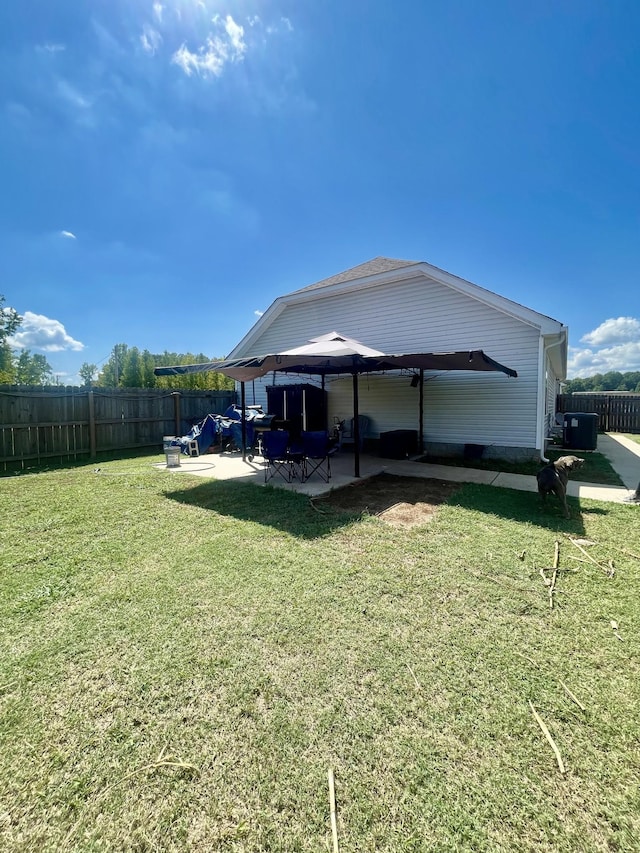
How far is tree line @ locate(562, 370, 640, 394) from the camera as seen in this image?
60.3 metres

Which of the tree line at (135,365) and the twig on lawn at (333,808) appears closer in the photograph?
the twig on lawn at (333,808)

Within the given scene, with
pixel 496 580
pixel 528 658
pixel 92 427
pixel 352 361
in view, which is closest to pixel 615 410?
pixel 352 361

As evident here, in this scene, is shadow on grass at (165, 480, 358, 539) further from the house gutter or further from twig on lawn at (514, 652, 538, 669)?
the house gutter

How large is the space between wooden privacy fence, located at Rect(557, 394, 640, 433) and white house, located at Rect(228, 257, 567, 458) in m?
7.53

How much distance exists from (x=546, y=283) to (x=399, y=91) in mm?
12115

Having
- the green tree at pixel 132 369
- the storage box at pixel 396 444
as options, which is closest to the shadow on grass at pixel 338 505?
the storage box at pixel 396 444

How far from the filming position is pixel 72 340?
242ft

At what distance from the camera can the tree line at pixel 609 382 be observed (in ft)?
Result: 198

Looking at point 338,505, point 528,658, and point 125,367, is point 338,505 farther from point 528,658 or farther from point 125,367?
point 125,367

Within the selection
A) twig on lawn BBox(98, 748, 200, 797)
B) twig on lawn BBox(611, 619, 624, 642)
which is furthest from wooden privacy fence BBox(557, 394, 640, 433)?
twig on lawn BBox(98, 748, 200, 797)

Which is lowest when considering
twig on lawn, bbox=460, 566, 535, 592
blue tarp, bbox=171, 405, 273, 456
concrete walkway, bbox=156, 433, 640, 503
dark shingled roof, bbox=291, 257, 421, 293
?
twig on lawn, bbox=460, 566, 535, 592

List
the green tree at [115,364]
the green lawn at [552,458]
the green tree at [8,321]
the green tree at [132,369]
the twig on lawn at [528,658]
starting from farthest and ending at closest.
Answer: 1. the green tree at [115,364]
2. the green tree at [132,369]
3. the green tree at [8,321]
4. the green lawn at [552,458]
5. the twig on lawn at [528,658]

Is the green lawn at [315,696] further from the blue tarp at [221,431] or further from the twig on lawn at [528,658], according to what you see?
the blue tarp at [221,431]

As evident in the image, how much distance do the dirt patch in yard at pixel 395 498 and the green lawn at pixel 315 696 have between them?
1006 millimetres
